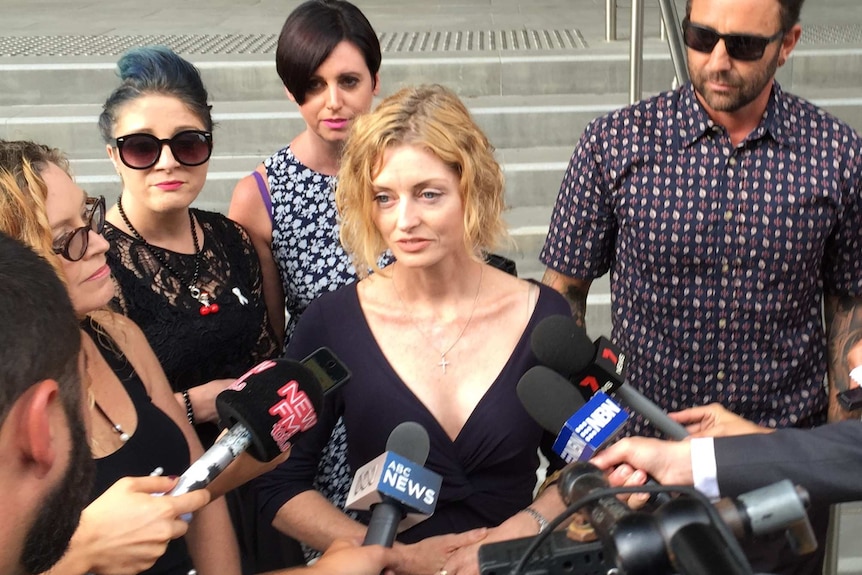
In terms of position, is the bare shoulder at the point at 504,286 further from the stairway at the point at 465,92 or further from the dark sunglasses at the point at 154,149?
the stairway at the point at 465,92

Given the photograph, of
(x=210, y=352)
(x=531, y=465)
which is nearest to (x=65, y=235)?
(x=210, y=352)

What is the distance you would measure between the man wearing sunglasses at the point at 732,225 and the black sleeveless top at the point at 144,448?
1065mm

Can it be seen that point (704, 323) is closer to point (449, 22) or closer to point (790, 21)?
point (790, 21)

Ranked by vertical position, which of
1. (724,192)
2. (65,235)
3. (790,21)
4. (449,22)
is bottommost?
(449,22)

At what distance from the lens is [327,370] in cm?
164

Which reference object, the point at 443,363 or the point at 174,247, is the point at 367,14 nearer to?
the point at 174,247

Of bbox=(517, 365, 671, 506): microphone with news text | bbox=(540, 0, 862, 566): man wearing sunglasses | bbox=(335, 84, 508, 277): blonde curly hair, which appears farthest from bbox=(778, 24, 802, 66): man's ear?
bbox=(517, 365, 671, 506): microphone with news text

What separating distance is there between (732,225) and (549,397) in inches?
35.7

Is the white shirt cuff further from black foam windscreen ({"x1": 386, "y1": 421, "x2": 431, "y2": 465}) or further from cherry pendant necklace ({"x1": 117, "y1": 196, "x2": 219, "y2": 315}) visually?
cherry pendant necklace ({"x1": 117, "y1": 196, "x2": 219, "y2": 315})

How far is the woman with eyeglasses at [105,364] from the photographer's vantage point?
5.71 ft

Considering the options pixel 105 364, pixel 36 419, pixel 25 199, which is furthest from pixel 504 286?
pixel 36 419

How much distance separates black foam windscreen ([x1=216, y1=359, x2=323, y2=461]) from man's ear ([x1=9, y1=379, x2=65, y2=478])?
366mm

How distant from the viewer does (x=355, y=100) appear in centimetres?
261

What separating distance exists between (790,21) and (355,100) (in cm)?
109
